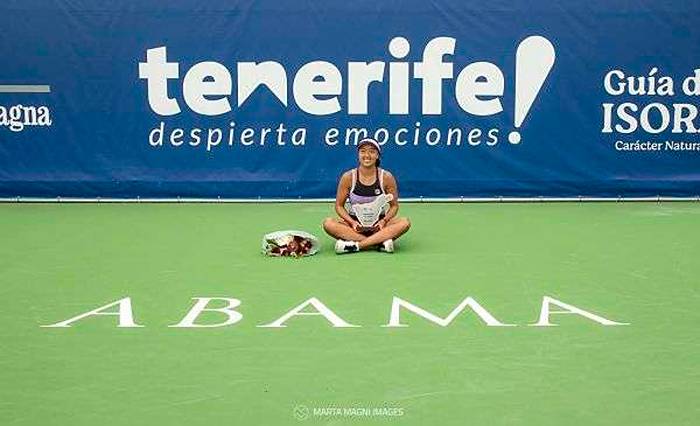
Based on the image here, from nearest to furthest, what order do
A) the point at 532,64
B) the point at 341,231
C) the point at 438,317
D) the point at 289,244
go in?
the point at 438,317 < the point at 289,244 < the point at 341,231 < the point at 532,64

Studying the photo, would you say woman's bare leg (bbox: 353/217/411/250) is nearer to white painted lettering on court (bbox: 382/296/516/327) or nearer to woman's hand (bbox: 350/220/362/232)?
woman's hand (bbox: 350/220/362/232)

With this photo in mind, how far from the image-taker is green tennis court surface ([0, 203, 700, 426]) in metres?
4.55

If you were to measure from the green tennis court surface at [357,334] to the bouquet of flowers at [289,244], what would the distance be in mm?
217

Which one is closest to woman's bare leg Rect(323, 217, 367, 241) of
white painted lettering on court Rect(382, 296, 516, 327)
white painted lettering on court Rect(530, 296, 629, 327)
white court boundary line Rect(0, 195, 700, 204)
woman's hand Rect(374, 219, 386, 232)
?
woman's hand Rect(374, 219, 386, 232)

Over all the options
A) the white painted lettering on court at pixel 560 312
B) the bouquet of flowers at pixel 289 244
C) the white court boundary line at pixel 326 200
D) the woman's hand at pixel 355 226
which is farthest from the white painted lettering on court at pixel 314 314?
the white court boundary line at pixel 326 200

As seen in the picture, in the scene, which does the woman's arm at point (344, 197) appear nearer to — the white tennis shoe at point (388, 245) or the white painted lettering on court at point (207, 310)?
the white tennis shoe at point (388, 245)

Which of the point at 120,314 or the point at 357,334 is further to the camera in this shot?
the point at 120,314

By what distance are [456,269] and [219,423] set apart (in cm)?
399

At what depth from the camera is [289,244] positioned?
8523mm

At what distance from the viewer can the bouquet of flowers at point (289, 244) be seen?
28.0 ft

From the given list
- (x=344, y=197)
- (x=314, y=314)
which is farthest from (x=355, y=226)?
(x=314, y=314)

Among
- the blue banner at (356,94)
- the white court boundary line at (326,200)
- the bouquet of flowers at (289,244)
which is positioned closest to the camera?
the bouquet of flowers at (289,244)

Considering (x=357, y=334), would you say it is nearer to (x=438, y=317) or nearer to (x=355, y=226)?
(x=438, y=317)

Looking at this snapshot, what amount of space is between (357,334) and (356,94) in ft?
24.3
